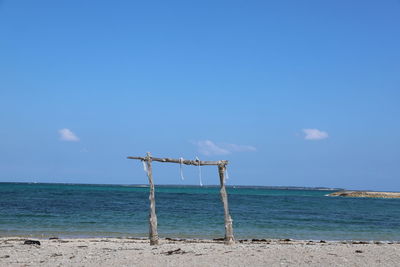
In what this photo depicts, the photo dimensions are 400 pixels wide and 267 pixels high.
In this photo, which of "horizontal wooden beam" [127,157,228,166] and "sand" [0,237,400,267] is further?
"horizontal wooden beam" [127,157,228,166]

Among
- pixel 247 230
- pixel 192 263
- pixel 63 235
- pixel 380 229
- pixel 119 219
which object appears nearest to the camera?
pixel 192 263

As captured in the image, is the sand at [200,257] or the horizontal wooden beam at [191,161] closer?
the sand at [200,257]

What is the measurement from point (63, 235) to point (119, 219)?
353 inches

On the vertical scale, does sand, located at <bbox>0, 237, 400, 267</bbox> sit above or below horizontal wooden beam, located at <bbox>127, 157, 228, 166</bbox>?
below

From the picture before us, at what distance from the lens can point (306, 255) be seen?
515 inches

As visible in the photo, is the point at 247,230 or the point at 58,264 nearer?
the point at 58,264

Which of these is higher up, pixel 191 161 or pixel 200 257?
pixel 191 161

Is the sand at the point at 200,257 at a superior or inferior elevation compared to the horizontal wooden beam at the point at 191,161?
inferior

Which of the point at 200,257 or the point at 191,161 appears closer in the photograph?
the point at 200,257

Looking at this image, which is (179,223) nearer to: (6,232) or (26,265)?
(6,232)

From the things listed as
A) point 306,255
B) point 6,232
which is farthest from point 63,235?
point 306,255

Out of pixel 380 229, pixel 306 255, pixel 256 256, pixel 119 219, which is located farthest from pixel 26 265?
pixel 380 229

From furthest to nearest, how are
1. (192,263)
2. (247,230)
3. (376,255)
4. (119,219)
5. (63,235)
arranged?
(119,219) → (247,230) → (63,235) → (376,255) → (192,263)

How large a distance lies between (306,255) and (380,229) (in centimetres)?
1754
